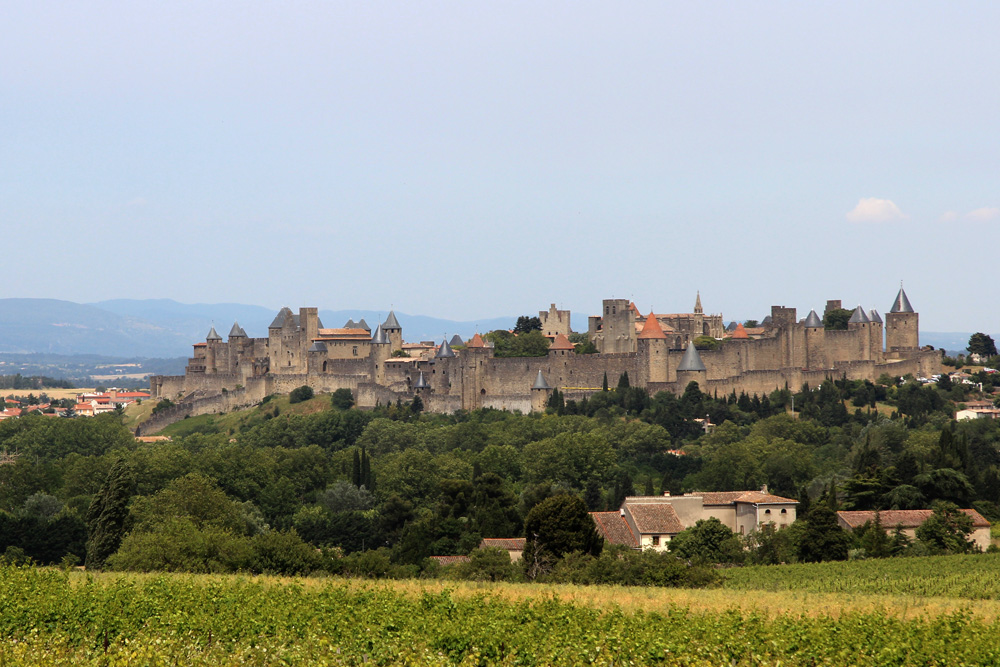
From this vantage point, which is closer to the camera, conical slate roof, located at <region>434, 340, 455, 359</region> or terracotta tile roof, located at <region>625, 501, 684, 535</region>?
terracotta tile roof, located at <region>625, 501, 684, 535</region>

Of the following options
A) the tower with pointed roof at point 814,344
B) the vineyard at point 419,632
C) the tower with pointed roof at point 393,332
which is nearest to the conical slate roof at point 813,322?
the tower with pointed roof at point 814,344

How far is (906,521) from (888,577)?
29.9 ft

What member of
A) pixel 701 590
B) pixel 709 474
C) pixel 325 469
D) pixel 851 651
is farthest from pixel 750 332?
pixel 851 651

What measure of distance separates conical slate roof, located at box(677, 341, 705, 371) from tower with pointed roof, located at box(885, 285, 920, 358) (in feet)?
35.9

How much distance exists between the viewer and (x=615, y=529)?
126 ft

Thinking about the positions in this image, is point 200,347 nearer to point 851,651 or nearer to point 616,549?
point 616,549

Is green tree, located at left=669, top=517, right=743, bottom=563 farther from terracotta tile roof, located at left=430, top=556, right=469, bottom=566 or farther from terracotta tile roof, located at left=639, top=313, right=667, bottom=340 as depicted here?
terracotta tile roof, located at left=639, top=313, right=667, bottom=340

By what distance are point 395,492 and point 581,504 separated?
18.7m

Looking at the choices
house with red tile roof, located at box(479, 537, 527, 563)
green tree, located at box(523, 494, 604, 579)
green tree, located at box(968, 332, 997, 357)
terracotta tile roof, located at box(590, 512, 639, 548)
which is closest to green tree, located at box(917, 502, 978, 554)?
terracotta tile roof, located at box(590, 512, 639, 548)

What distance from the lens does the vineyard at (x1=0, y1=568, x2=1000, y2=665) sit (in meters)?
19.4

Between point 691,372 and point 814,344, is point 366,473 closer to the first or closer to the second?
point 691,372

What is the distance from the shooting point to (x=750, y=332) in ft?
239

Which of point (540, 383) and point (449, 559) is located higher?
point (540, 383)

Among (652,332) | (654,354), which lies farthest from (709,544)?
(652,332)
